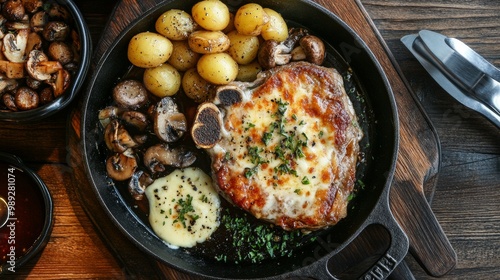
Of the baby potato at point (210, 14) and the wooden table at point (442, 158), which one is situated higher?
the baby potato at point (210, 14)

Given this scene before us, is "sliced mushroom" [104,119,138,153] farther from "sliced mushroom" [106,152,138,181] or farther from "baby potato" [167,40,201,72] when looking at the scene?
"baby potato" [167,40,201,72]

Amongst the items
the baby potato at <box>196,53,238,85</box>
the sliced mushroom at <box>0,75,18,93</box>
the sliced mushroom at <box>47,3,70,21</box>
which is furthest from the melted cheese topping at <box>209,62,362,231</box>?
the sliced mushroom at <box>0,75,18,93</box>

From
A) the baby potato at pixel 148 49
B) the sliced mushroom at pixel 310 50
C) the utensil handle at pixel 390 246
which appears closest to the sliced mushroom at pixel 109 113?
the baby potato at pixel 148 49

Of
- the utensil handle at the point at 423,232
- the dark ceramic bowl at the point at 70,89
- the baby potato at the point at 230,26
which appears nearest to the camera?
the dark ceramic bowl at the point at 70,89

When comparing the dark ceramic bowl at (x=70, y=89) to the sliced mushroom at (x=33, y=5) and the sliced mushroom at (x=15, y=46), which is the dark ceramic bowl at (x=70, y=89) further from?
the sliced mushroom at (x=15, y=46)

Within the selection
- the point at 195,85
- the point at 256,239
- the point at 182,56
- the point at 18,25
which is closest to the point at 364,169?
the point at 256,239

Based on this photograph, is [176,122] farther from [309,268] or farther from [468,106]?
[468,106]
